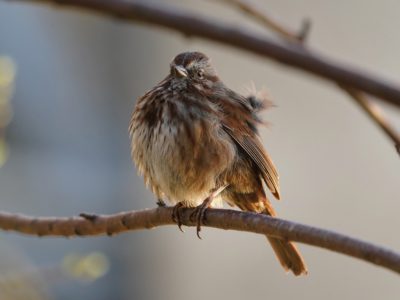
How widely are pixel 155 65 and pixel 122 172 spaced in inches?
43.6

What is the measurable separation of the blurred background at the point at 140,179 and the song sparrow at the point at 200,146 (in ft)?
11.2

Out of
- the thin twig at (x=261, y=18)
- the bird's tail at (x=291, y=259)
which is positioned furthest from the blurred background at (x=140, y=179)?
the thin twig at (x=261, y=18)

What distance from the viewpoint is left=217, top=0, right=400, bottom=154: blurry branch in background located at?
1974 mm

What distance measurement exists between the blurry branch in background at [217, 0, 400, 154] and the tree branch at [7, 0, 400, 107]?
1.13ft

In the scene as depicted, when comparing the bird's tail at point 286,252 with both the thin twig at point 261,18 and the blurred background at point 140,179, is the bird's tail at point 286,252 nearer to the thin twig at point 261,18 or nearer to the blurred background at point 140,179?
the thin twig at point 261,18

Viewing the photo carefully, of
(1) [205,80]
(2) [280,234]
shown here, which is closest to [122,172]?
(1) [205,80]

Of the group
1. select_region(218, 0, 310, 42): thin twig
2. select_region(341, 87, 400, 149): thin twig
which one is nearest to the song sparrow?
select_region(218, 0, 310, 42): thin twig

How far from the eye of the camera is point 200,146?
12.7 ft

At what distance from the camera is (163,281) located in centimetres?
790

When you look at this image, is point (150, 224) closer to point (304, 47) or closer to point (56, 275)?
point (56, 275)

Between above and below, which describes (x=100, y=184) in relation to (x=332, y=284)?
above

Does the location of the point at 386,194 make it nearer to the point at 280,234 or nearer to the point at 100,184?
the point at 100,184

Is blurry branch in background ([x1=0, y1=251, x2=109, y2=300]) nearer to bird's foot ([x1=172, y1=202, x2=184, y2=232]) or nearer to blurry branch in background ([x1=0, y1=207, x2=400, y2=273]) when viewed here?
blurry branch in background ([x1=0, y1=207, x2=400, y2=273])

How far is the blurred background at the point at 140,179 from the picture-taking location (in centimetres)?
789
